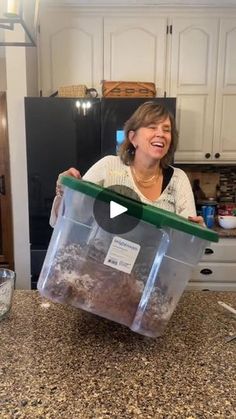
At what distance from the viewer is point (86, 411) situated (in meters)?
0.63

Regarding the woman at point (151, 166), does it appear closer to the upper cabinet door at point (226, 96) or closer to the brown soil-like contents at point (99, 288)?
→ the brown soil-like contents at point (99, 288)

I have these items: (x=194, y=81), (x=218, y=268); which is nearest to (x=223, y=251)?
(x=218, y=268)

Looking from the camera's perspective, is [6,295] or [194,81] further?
[194,81]

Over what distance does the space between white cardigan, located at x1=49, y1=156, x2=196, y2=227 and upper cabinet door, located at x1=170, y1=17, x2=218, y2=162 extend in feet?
4.80

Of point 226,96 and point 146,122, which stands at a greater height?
point 226,96

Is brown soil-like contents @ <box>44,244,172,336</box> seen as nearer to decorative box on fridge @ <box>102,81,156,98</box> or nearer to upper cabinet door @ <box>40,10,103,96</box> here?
decorative box on fridge @ <box>102,81,156,98</box>

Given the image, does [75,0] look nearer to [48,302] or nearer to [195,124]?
[195,124]

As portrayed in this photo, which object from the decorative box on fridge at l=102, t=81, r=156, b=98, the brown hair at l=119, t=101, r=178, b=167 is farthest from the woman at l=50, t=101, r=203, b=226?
the decorative box on fridge at l=102, t=81, r=156, b=98

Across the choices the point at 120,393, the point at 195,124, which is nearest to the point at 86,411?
the point at 120,393

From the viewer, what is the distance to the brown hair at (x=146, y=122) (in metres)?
1.11

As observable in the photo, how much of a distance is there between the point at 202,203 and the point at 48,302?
6.41ft

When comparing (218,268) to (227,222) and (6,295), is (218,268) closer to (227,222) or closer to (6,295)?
(227,222)

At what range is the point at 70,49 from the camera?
2496mm

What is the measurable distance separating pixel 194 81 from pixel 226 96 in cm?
26
